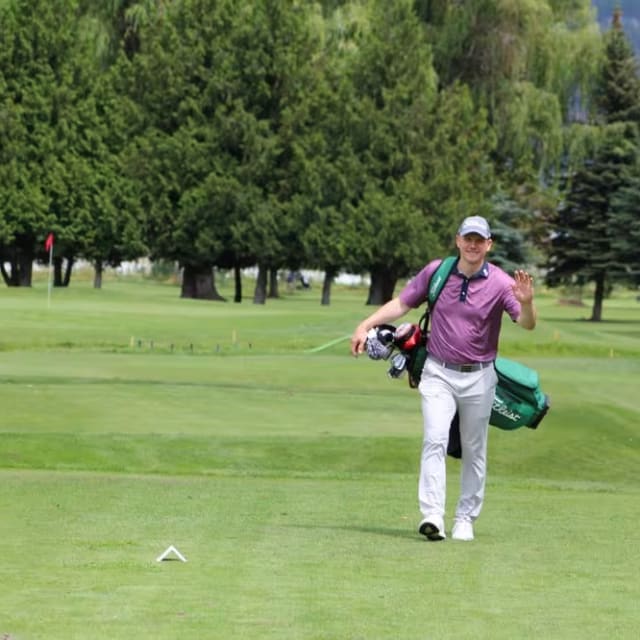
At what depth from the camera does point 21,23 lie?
221ft

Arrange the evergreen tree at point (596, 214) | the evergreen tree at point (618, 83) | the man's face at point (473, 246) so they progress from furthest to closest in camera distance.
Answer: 1. the evergreen tree at point (618, 83)
2. the evergreen tree at point (596, 214)
3. the man's face at point (473, 246)

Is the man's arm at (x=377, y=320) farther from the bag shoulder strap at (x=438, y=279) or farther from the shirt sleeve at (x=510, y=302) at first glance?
the shirt sleeve at (x=510, y=302)

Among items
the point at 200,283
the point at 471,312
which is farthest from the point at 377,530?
the point at 200,283

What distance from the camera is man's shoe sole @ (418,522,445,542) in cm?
945

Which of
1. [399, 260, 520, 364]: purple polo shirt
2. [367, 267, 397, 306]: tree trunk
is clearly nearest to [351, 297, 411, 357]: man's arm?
[399, 260, 520, 364]: purple polo shirt

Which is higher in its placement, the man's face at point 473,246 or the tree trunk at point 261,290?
the man's face at point 473,246

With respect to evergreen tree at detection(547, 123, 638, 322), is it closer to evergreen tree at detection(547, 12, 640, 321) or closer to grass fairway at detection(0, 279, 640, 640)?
evergreen tree at detection(547, 12, 640, 321)

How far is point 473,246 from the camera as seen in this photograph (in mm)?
9430

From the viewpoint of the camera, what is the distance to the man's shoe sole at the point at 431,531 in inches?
372

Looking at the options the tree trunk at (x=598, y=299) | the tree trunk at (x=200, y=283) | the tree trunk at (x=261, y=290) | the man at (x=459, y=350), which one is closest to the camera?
the man at (x=459, y=350)

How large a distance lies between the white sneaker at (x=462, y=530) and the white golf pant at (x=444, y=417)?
0.11 ft

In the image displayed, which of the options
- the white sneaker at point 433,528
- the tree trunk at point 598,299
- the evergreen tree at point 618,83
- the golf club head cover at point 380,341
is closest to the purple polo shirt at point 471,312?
the golf club head cover at point 380,341

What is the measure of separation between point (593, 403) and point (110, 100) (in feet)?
170

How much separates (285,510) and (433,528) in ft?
5.82
